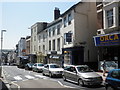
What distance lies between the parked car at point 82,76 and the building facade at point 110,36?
626 cm

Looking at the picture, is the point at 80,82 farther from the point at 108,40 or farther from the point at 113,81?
the point at 108,40

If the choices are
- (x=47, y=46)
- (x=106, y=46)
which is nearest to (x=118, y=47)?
(x=106, y=46)

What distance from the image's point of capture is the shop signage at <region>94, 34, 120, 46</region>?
22203 millimetres

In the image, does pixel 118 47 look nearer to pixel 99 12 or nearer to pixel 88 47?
pixel 99 12

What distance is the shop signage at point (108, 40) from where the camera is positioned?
22.2 meters

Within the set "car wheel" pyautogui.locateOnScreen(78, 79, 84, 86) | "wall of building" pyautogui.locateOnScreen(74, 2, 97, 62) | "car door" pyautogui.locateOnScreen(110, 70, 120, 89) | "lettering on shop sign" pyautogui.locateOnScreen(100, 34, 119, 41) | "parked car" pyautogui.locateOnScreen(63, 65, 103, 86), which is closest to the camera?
"car door" pyautogui.locateOnScreen(110, 70, 120, 89)

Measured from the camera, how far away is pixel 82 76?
16.4m

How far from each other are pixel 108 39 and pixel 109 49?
Answer: 2066mm

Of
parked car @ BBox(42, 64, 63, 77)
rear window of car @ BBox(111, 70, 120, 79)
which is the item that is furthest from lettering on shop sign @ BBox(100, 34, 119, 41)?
rear window of car @ BBox(111, 70, 120, 79)

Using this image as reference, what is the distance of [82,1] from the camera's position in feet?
104

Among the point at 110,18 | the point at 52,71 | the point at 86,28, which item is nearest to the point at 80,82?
the point at 52,71

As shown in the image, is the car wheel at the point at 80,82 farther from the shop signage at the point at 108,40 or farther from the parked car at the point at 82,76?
the shop signage at the point at 108,40

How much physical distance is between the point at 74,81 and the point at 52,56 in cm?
2670

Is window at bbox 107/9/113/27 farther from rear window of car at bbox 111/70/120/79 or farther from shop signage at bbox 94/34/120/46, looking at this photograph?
rear window of car at bbox 111/70/120/79
